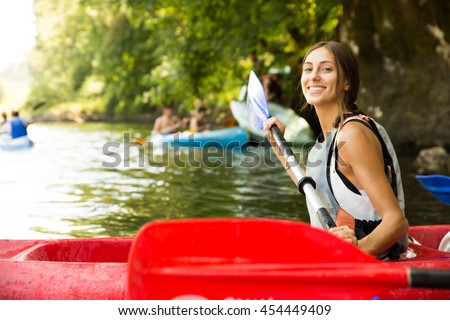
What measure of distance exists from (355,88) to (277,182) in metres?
6.50

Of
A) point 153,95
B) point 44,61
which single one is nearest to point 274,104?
point 153,95

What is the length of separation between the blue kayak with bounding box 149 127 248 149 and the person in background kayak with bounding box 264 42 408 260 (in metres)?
10.3

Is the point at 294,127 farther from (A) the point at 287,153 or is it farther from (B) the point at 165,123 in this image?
(A) the point at 287,153

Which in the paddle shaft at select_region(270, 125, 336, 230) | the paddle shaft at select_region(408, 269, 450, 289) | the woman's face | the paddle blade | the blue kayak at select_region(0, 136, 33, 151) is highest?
the woman's face

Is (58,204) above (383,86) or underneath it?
underneath

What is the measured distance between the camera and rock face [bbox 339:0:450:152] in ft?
35.8

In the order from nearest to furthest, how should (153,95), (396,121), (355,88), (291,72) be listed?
(355,88) → (396,121) → (153,95) → (291,72)

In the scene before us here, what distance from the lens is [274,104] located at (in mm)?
13578

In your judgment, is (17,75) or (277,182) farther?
(17,75)

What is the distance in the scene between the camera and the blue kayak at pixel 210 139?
42.9 ft

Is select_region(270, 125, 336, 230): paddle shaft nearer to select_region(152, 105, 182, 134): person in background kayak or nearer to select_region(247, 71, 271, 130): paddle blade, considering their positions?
select_region(247, 71, 271, 130): paddle blade

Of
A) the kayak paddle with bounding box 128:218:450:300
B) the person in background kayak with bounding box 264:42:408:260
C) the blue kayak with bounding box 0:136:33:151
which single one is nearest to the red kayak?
the kayak paddle with bounding box 128:218:450:300

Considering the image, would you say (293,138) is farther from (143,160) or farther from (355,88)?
(355,88)
